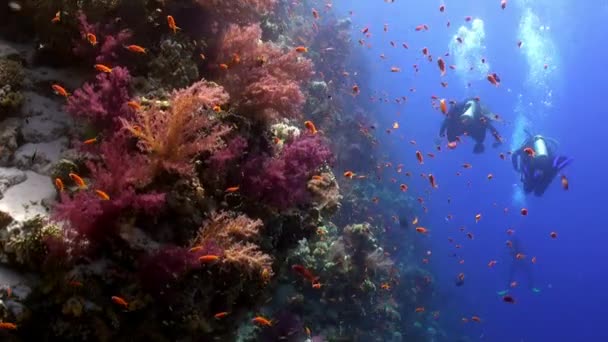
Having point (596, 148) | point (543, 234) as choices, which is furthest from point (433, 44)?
point (543, 234)

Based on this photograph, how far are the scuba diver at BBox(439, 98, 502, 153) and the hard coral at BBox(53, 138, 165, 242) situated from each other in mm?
11519

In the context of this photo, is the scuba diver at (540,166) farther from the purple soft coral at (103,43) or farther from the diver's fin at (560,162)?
the purple soft coral at (103,43)

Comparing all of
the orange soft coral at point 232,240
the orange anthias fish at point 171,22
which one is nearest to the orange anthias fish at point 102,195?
the orange soft coral at point 232,240

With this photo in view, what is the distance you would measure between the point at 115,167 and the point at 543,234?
338 ft

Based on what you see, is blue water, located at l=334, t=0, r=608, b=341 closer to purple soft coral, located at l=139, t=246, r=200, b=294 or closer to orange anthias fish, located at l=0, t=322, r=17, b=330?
purple soft coral, located at l=139, t=246, r=200, b=294

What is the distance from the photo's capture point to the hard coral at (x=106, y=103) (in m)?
3.60

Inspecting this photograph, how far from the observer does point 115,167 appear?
123 inches

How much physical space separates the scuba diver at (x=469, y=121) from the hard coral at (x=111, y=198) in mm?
11519

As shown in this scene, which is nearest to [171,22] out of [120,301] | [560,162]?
[120,301]

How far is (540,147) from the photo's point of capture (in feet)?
48.6

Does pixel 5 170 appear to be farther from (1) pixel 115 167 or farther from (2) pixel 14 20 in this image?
(2) pixel 14 20

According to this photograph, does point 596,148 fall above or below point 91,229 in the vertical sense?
above

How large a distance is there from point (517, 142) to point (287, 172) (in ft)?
199

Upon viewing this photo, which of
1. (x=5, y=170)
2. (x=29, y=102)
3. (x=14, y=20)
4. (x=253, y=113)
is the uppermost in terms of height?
(x=14, y=20)
